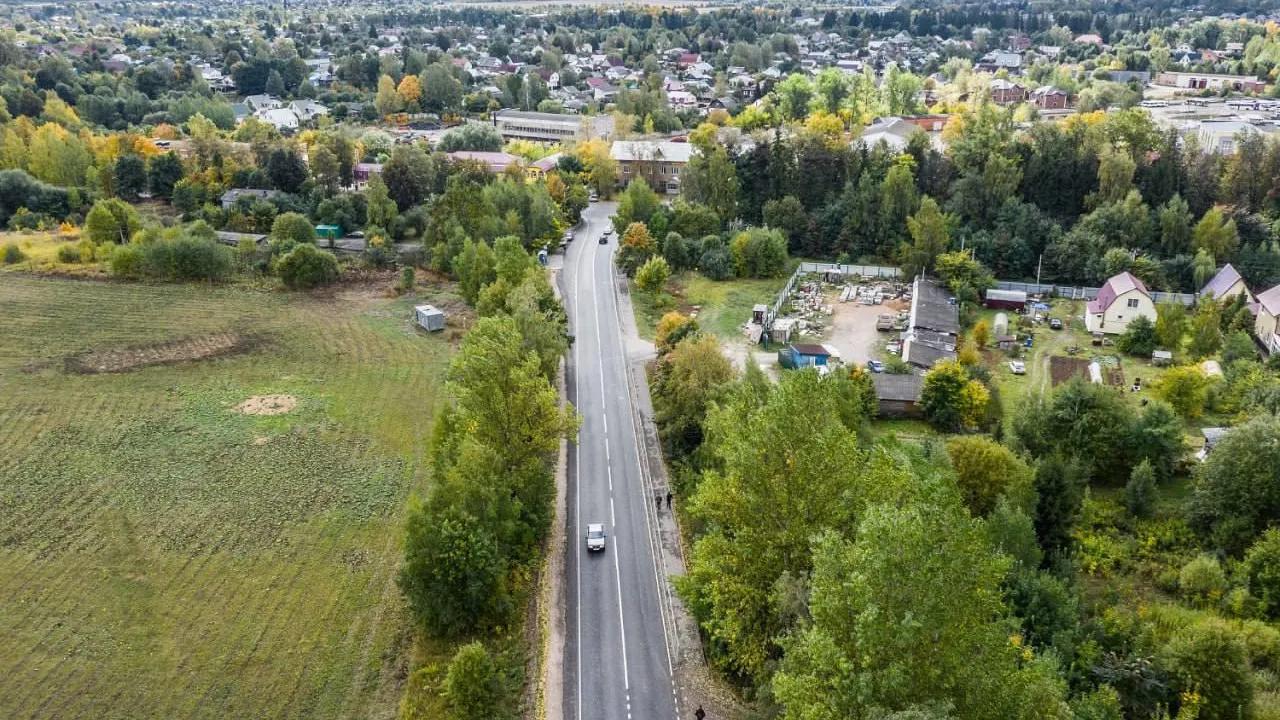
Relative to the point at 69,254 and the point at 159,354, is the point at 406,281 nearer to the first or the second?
the point at 159,354

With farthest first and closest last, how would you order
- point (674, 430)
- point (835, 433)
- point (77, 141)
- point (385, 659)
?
1. point (77, 141)
2. point (674, 430)
3. point (385, 659)
4. point (835, 433)

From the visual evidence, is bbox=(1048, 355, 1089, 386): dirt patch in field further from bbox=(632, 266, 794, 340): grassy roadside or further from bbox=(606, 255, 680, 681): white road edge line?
bbox=(606, 255, 680, 681): white road edge line

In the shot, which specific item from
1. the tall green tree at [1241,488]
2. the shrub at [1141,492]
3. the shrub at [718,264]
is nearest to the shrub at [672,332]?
the shrub at [718,264]

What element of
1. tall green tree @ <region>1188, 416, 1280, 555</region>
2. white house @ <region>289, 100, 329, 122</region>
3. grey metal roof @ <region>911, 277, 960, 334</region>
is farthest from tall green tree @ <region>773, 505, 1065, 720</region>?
white house @ <region>289, 100, 329, 122</region>

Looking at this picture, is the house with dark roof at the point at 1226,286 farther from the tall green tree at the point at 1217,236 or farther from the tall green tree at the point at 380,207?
the tall green tree at the point at 380,207

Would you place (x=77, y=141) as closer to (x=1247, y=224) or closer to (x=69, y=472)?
(x=69, y=472)

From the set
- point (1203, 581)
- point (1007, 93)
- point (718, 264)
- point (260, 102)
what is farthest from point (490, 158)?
point (1203, 581)

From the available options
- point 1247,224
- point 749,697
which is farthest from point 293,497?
point 1247,224
